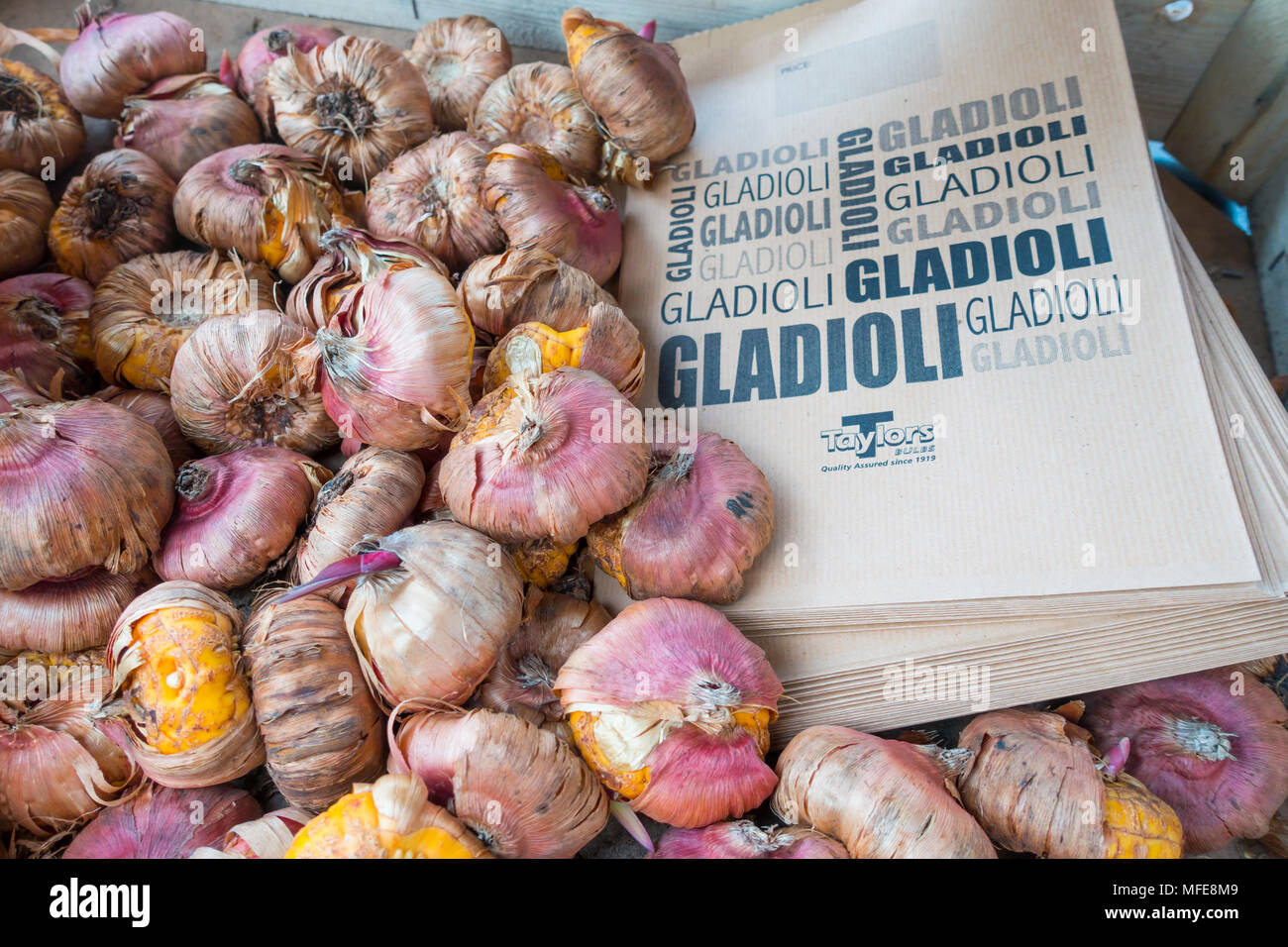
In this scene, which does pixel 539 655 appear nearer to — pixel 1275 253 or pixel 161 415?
pixel 161 415

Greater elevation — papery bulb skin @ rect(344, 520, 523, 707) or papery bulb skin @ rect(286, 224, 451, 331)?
papery bulb skin @ rect(286, 224, 451, 331)

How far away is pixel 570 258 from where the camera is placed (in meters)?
1.39

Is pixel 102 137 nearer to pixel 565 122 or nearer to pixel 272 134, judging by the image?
pixel 272 134

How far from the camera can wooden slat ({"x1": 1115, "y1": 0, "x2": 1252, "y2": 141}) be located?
5.91 ft

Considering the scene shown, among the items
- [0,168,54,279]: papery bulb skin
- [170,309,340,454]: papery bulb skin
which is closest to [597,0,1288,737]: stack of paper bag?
[170,309,340,454]: papery bulb skin

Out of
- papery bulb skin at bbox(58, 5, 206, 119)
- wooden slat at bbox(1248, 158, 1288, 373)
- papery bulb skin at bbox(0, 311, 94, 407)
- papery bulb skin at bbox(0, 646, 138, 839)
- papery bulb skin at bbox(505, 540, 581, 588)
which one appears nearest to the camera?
papery bulb skin at bbox(0, 646, 138, 839)

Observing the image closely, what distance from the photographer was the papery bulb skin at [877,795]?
0.93m

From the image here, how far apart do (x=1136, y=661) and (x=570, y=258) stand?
106cm

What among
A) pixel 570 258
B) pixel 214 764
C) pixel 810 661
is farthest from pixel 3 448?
pixel 810 661

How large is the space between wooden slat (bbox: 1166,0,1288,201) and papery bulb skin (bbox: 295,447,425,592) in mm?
2017

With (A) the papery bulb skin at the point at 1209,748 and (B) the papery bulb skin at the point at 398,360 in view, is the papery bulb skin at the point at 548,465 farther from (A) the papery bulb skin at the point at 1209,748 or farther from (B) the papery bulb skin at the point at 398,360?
(A) the papery bulb skin at the point at 1209,748

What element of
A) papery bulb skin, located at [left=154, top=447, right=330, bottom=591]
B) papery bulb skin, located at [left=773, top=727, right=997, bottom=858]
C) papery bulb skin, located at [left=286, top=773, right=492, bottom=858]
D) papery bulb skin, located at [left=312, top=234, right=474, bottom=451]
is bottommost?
papery bulb skin, located at [left=773, top=727, right=997, bottom=858]

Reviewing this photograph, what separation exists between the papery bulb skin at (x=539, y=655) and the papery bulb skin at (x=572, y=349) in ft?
1.10

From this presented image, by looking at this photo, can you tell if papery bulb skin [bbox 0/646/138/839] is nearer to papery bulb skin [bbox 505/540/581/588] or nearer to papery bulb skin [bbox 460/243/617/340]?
papery bulb skin [bbox 505/540/581/588]
